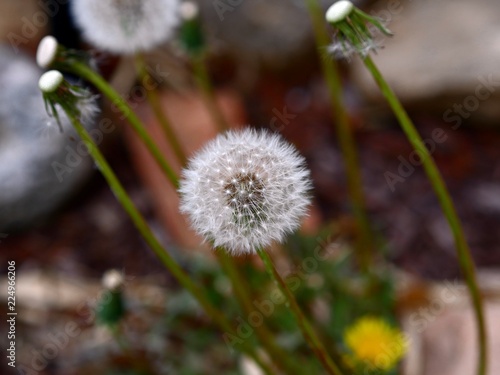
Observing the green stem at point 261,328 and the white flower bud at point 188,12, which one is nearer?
the green stem at point 261,328

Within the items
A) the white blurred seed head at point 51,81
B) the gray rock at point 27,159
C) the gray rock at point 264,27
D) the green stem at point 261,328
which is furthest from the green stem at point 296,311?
the gray rock at point 264,27

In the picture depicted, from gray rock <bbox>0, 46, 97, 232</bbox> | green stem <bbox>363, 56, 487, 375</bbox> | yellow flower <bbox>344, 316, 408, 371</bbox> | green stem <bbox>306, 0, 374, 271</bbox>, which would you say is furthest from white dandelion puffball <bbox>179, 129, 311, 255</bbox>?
gray rock <bbox>0, 46, 97, 232</bbox>

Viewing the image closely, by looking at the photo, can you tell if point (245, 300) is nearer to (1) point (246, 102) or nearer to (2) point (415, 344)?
(2) point (415, 344)

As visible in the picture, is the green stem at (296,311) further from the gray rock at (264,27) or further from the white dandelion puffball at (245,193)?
the gray rock at (264,27)

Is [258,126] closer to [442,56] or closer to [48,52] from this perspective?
[442,56]

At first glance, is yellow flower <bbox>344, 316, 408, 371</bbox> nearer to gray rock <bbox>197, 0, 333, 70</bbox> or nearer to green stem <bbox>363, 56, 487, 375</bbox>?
green stem <bbox>363, 56, 487, 375</bbox>

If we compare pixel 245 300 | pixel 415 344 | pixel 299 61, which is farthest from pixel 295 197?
pixel 299 61

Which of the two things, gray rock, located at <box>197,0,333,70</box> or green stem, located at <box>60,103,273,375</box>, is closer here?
green stem, located at <box>60,103,273,375</box>

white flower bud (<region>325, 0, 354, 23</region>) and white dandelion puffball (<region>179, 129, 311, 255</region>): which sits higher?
white flower bud (<region>325, 0, 354, 23</region>)
